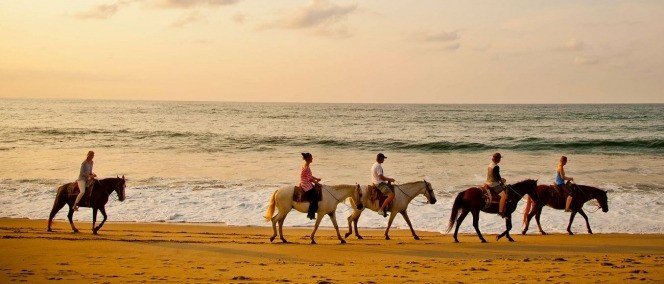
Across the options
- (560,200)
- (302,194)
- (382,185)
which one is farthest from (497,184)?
(302,194)

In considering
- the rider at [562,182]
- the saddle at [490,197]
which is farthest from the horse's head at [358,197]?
the rider at [562,182]

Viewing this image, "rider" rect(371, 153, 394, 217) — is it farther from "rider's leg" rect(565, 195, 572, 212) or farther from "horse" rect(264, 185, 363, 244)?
"rider's leg" rect(565, 195, 572, 212)

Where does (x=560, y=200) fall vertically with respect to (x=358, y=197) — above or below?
below

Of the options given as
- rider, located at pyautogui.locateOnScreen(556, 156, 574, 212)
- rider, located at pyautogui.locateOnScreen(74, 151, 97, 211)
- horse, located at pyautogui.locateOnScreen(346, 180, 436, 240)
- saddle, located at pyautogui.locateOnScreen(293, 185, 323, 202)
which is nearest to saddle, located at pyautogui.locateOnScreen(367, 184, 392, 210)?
horse, located at pyautogui.locateOnScreen(346, 180, 436, 240)

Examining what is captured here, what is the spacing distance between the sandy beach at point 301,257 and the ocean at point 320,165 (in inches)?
76.2

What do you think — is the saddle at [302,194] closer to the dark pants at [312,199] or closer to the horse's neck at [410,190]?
the dark pants at [312,199]

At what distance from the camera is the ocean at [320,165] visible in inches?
683

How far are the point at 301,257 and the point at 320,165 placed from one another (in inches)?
703

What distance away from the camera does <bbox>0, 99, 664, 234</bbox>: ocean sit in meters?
17.3

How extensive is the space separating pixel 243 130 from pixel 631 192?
122ft

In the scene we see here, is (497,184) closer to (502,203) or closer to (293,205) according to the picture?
(502,203)

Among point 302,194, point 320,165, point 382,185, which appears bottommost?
point 320,165

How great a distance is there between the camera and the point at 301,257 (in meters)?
11.5

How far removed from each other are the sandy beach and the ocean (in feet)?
6.35
